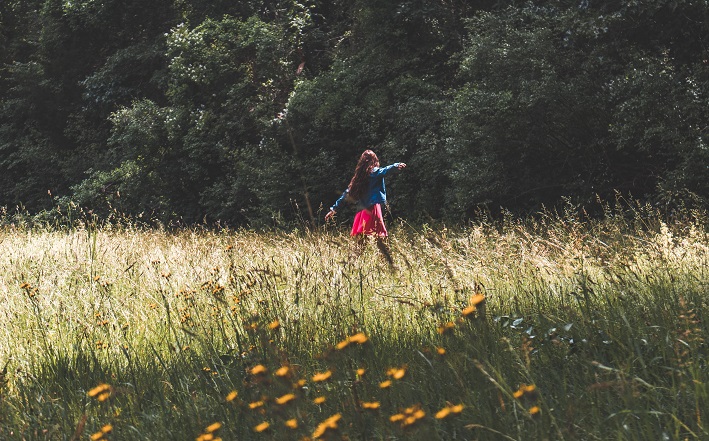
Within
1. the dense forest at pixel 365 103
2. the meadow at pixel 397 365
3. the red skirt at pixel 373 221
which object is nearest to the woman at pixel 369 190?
the red skirt at pixel 373 221

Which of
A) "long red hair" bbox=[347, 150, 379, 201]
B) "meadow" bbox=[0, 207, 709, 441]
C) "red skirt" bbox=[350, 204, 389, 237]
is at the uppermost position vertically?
"long red hair" bbox=[347, 150, 379, 201]

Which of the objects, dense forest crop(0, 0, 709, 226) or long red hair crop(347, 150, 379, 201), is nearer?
long red hair crop(347, 150, 379, 201)

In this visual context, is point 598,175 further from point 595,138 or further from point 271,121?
point 271,121

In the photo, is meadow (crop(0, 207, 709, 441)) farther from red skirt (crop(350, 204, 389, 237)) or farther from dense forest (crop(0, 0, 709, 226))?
dense forest (crop(0, 0, 709, 226))

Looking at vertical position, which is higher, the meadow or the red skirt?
the meadow

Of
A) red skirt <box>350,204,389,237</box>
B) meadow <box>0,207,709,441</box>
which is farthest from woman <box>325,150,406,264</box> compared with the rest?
meadow <box>0,207,709,441</box>

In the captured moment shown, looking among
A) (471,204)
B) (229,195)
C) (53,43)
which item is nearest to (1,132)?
(53,43)

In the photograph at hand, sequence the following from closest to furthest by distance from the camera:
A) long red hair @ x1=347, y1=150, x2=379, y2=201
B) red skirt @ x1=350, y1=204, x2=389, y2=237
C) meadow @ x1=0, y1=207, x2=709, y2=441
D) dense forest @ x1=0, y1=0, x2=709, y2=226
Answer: meadow @ x1=0, y1=207, x2=709, y2=441, long red hair @ x1=347, y1=150, x2=379, y2=201, red skirt @ x1=350, y1=204, x2=389, y2=237, dense forest @ x1=0, y1=0, x2=709, y2=226

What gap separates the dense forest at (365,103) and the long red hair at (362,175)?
3.23 feet

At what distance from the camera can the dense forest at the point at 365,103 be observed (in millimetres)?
11352

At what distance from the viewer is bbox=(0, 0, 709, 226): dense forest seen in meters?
11.4

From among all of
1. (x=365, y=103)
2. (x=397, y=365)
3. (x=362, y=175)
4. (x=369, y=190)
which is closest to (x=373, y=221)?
(x=369, y=190)

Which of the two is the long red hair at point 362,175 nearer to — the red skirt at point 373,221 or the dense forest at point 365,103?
the red skirt at point 373,221

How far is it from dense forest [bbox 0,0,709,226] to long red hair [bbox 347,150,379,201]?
98cm
